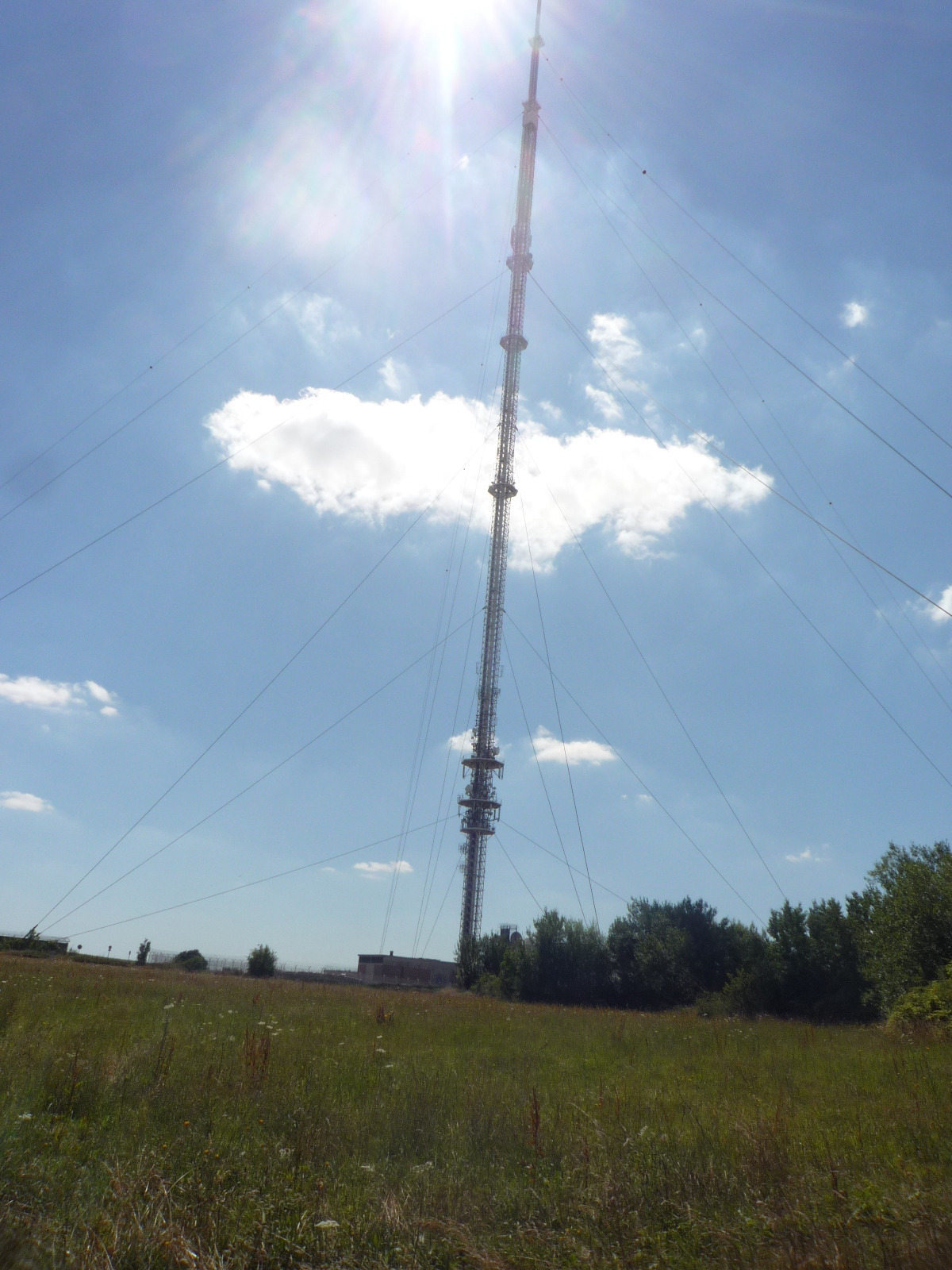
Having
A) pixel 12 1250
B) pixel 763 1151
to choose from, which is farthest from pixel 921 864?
pixel 12 1250

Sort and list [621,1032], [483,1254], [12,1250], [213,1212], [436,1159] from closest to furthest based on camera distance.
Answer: [12,1250]
[483,1254]
[213,1212]
[436,1159]
[621,1032]

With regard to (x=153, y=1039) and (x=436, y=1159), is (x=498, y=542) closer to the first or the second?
(x=153, y=1039)

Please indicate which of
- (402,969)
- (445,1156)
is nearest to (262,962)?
(402,969)

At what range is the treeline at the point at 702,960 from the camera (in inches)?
1369

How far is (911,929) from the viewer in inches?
1041

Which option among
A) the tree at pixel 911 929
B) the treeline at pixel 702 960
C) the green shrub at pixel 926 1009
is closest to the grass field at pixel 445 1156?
the green shrub at pixel 926 1009

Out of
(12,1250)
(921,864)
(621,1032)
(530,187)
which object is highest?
(530,187)

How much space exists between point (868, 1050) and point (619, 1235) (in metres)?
10.3

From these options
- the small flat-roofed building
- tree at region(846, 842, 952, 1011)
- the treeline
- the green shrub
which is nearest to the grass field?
the green shrub

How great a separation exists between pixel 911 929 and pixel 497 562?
72.6ft

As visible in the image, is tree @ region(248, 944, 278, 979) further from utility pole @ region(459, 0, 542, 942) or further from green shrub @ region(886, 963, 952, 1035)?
green shrub @ region(886, 963, 952, 1035)

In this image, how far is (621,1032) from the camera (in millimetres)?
14852

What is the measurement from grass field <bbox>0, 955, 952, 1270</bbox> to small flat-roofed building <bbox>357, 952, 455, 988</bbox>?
159ft

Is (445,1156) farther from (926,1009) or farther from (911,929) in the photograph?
(911,929)
